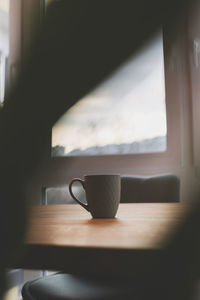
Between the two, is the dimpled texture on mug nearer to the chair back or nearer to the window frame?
the chair back

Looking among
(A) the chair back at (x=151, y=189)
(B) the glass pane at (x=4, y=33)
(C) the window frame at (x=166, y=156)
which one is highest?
(B) the glass pane at (x=4, y=33)

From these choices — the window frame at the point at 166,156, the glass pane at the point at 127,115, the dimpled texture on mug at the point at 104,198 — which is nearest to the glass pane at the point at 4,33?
the window frame at the point at 166,156

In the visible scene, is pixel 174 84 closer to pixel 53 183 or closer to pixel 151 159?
pixel 151 159

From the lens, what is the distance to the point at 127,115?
2064 millimetres

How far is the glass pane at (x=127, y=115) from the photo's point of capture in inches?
79.0

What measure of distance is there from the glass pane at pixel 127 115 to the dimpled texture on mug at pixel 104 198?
144cm

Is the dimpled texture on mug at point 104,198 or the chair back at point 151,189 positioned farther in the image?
the chair back at point 151,189

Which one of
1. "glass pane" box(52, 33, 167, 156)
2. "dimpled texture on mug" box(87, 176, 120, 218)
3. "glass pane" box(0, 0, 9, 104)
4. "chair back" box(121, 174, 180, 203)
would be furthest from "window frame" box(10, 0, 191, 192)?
"dimpled texture on mug" box(87, 176, 120, 218)

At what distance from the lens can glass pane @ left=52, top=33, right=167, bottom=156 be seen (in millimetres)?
2006

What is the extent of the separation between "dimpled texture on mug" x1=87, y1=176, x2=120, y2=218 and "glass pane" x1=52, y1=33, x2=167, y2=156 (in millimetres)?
1437

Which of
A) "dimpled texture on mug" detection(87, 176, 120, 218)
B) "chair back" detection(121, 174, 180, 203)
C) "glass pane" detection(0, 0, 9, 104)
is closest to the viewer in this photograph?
"dimpled texture on mug" detection(87, 176, 120, 218)

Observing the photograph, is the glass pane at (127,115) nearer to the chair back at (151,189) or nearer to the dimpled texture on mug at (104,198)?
the chair back at (151,189)

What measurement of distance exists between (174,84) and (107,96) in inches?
17.9

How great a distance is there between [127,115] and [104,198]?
156cm
